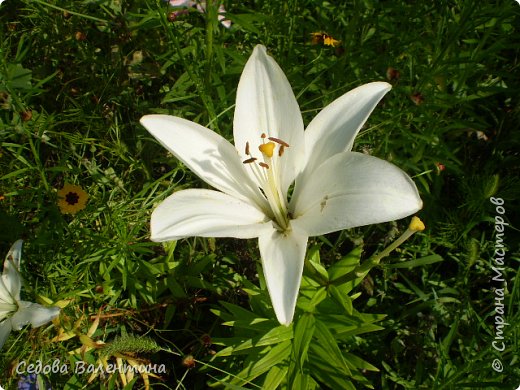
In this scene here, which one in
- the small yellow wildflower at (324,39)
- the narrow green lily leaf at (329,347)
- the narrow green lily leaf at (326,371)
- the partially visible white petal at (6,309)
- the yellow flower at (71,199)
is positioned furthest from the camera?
the small yellow wildflower at (324,39)

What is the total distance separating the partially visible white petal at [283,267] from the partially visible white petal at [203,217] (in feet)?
0.20

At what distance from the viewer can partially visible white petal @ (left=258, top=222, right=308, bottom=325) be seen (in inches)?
45.9

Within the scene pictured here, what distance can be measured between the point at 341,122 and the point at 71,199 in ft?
3.46

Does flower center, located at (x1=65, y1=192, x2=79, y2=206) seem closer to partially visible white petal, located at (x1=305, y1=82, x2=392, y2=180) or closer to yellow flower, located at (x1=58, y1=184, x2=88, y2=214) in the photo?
yellow flower, located at (x1=58, y1=184, x2=88, y2=214)

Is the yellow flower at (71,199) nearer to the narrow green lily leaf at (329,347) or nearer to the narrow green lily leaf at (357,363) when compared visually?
the narrow green lily leaf at (329,347)

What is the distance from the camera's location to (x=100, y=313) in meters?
1.92

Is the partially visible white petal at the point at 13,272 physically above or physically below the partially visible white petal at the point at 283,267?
below

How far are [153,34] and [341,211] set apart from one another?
5.51 feet

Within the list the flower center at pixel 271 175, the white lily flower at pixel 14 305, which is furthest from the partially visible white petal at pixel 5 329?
the flower center at pixel 271 175

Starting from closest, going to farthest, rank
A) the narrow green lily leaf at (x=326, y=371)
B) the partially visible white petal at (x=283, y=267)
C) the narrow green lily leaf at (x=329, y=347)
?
the partially visible white petal at (x=283, y=267), the narrow green lily leaf at (x=329, y=347), the narrow green lily leaf at (x=326, y=371)

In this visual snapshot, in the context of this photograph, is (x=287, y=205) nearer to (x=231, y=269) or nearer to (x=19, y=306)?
(x=231, y=269)

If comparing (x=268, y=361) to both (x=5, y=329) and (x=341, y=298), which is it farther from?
(x=5, y=329)

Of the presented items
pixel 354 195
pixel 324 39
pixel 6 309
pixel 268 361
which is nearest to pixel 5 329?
pixel 6 309

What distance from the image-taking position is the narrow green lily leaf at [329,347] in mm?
1565
